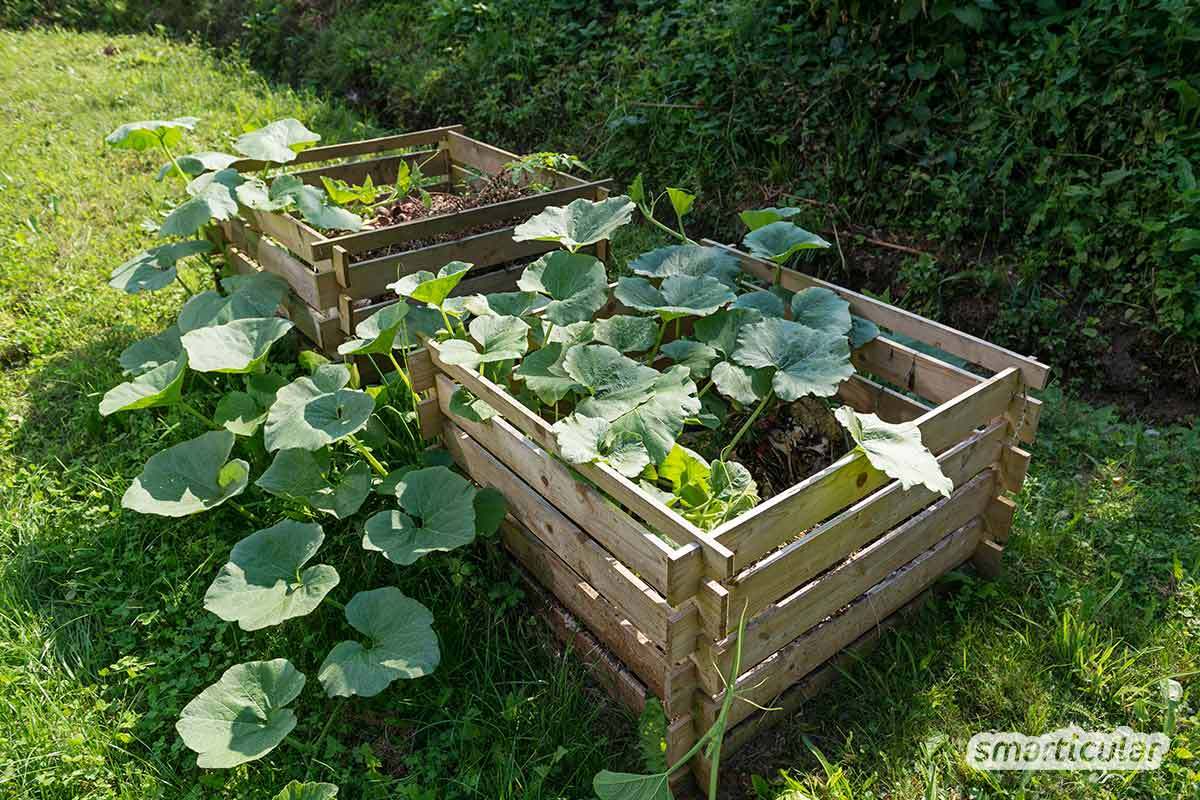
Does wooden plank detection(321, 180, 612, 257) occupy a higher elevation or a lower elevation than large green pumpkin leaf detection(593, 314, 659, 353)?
higher

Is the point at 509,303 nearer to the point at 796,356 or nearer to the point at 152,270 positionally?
the point at 796,356

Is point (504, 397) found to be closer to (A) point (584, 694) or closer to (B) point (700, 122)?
(A) point (584, 694)

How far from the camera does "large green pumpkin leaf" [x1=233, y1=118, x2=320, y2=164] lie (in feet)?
11.1

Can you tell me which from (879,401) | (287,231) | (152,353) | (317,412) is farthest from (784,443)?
(152,353)

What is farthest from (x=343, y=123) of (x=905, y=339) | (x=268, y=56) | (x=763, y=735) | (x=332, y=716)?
(x=763, y=735)

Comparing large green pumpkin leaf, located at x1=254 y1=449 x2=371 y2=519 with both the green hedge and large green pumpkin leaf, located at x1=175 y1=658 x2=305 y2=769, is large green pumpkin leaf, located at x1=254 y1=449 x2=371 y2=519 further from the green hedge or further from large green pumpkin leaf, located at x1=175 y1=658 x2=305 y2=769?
the green hedge

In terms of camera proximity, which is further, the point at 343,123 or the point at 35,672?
the point at 343,123

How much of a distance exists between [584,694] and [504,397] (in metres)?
0.81

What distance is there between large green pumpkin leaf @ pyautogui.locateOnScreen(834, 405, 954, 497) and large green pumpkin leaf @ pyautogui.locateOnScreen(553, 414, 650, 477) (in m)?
0.49

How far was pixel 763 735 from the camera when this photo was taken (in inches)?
85.8

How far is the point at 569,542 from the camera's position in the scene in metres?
2.21

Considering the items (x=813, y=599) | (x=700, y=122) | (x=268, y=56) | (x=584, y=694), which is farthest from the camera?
(x=268, y=56)

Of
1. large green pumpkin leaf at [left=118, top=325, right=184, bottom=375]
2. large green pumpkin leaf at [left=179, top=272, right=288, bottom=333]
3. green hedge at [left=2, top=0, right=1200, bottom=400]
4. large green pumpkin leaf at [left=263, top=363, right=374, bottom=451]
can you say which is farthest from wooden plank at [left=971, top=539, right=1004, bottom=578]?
large green pumpkin leaf at [left=118, top=325, right=184, bottom=375]

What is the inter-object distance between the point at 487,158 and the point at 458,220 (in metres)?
0.89
